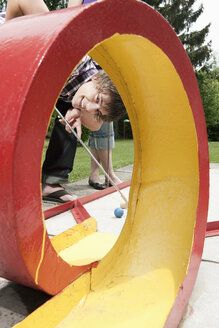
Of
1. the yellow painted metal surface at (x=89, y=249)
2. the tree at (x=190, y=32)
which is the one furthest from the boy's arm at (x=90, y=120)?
the tree at (x=190, y=32)

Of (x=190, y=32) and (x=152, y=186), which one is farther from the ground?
(x=190, y=32)

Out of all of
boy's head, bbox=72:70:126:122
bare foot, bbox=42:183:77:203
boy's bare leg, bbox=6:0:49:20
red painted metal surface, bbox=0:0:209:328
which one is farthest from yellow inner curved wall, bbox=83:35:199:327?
bare foot, bbox=42:183:77:203

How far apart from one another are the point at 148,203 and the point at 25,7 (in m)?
1.27

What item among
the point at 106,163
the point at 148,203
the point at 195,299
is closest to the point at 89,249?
the point at 148,203

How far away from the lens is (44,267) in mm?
868

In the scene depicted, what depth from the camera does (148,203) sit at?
134 cm

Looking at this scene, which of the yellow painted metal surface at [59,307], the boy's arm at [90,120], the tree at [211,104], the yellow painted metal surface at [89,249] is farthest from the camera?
the tree at [211,104]


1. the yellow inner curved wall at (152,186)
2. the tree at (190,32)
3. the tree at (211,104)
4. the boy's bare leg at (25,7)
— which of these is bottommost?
the tree at (211,104)

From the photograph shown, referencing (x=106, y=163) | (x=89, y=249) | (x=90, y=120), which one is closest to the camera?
(x=89, y=249)

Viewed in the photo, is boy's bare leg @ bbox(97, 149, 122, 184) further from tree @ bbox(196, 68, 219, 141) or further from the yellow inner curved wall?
tree @ bbox(196, 68, 219, 141)

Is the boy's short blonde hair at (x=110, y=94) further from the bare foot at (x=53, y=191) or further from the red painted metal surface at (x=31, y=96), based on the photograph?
the bare foot at (x=53, y=191)

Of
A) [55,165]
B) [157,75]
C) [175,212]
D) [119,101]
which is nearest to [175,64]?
[157,75]

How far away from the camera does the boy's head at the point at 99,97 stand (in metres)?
1.67

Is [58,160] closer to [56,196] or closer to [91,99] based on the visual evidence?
[56,196]
